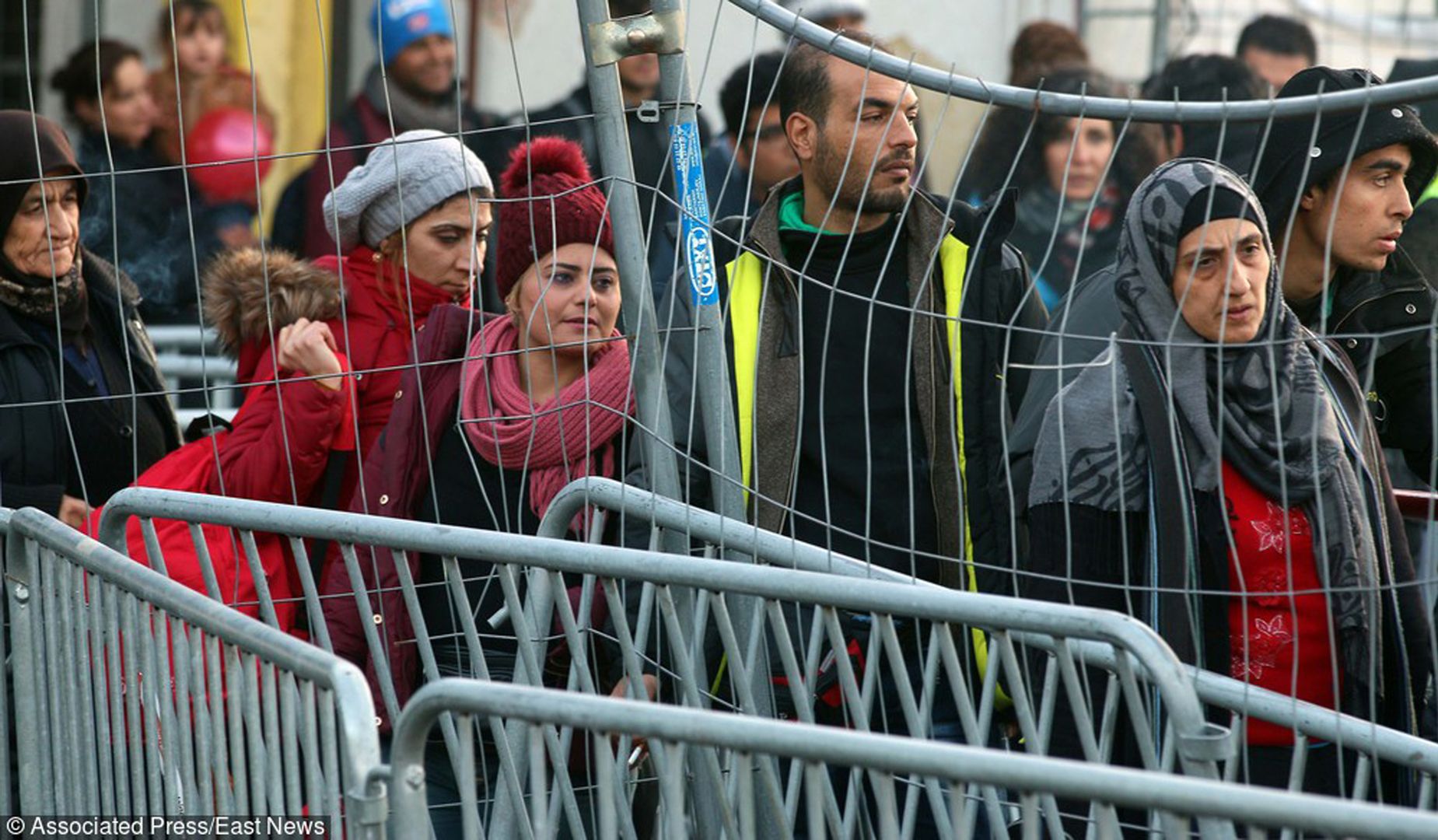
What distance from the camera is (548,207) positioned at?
4020 millimetres

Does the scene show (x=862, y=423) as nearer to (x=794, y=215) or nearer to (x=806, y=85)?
(x=794, y=215)

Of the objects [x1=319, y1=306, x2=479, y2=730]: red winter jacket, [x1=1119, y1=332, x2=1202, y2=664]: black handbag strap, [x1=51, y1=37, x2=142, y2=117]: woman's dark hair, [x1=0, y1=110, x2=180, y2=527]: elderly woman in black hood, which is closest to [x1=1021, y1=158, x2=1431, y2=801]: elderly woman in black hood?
[x1=1119, y1=332, x2=1202, y2=664]: black handbag strap

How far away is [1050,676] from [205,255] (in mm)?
5913

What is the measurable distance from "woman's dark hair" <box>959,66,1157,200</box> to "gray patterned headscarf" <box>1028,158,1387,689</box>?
3513mm

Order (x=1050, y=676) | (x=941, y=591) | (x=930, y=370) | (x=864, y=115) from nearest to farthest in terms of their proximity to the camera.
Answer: (x=941, y=591)
(x=1050, y=676)
(x=930, y=370)
(x=864, y=115)

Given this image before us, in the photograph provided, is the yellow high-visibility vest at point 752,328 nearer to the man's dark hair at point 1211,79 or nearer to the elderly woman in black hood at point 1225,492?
the elderly woman in black hood at point 1225,492

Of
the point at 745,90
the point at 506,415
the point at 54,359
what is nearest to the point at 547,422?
the point at 506,415

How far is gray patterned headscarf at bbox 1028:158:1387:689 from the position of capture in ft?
11.1

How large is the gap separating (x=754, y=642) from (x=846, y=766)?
3.34ft

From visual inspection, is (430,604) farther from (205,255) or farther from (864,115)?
(205,255)

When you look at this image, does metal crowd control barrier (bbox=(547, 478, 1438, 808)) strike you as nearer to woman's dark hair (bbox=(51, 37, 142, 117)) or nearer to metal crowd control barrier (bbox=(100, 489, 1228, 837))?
metal crowd control barrier (bbox=(100, 489, 1228, 837))

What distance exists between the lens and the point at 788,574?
281 cm

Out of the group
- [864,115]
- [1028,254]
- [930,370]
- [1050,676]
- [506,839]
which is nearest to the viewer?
[1050,676]

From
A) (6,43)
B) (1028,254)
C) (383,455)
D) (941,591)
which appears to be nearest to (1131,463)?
(941,591)
